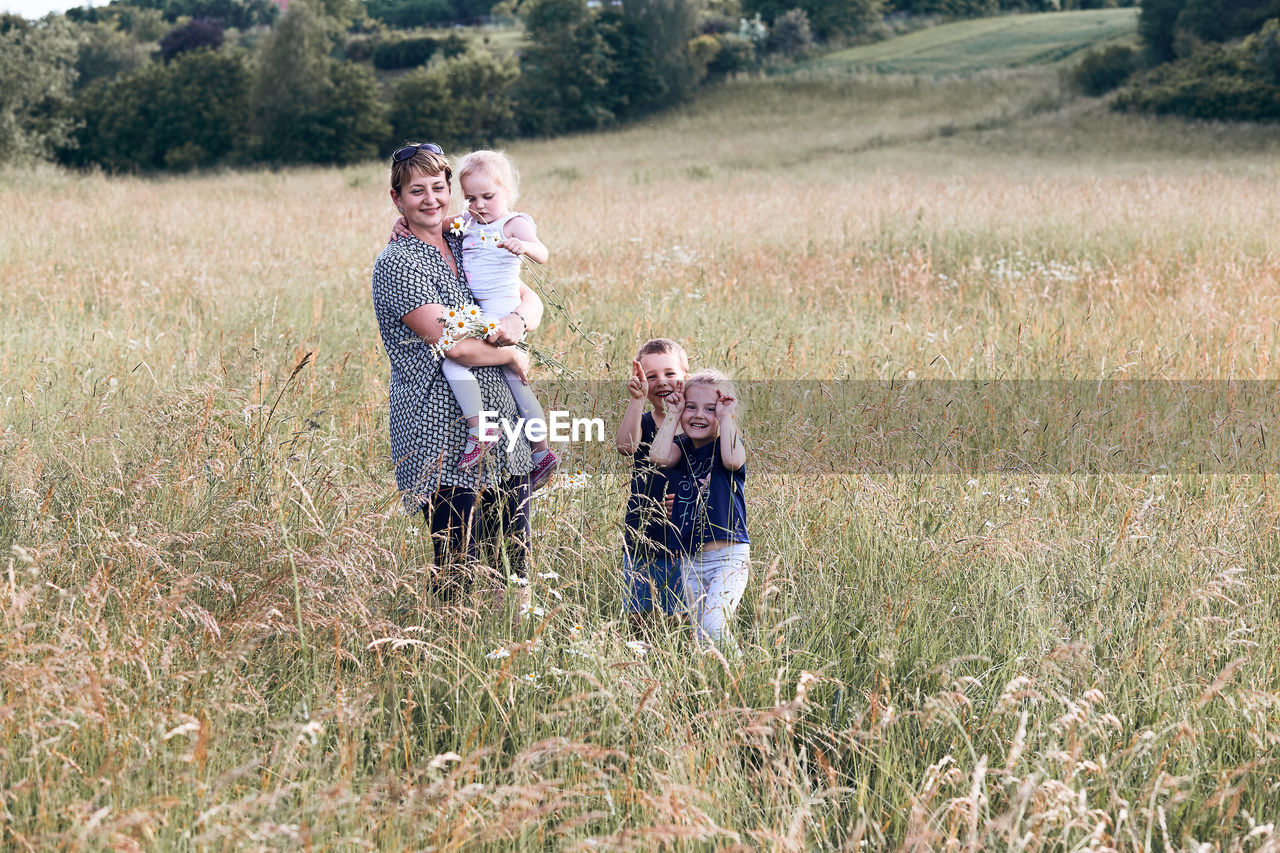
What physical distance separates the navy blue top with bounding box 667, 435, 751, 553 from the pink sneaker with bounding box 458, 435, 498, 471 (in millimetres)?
586

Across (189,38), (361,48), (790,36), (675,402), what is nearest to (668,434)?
(675,402)

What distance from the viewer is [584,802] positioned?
2107mm

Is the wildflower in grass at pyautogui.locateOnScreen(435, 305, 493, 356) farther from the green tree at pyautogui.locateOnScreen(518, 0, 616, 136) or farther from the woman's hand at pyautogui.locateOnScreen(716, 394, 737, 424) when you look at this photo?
the green tree at pyautogui.locateOnScreen(518, 0, 616, 136)

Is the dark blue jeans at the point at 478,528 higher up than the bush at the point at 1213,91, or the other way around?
the bush at the point at 1213,91

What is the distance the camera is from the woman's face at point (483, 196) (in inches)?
126

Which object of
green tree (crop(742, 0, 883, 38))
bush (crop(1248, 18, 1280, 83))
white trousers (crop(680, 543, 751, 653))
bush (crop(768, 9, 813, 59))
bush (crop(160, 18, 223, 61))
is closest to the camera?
white trousers (crop(680, 543, 751, 653))

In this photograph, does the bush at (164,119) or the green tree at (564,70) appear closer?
the bush at (164,119)

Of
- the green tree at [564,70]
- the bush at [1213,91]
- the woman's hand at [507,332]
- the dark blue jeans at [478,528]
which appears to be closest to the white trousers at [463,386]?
the woman's hand at [507,332]

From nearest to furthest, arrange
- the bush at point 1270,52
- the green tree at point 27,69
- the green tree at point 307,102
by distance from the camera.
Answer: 1. the green tree at point 27,69
2. the bush at point 1270,52
3. the green tree at point 307,102

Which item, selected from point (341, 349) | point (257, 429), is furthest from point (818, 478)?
point (341, 349)

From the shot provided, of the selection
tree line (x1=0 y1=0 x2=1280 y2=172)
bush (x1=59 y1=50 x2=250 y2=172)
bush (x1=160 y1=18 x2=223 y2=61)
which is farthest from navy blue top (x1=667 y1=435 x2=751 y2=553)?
bush (x1=160 y1=18 x2=223 y2=61)

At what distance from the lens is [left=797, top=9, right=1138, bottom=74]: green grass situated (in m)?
45.6

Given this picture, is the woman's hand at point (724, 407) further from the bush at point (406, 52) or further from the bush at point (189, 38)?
the bush at point (189, 38)

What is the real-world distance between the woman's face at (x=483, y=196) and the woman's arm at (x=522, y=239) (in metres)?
0.10
